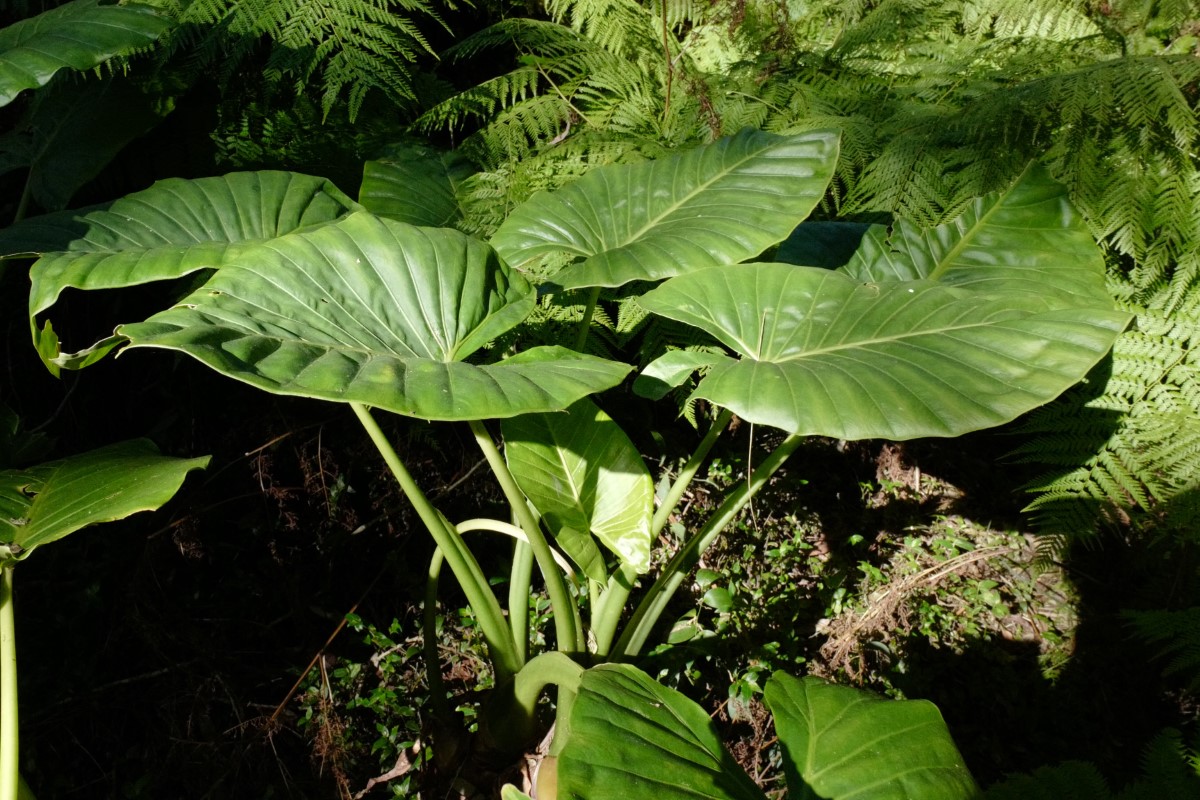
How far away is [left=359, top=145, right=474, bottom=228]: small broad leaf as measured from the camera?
1659 mm

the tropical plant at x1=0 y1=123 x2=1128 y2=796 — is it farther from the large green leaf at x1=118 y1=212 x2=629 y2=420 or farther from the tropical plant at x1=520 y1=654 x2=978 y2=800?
the tropical plant at x1=520 y1=654 x2=978 y2=800

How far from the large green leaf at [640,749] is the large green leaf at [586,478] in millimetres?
356

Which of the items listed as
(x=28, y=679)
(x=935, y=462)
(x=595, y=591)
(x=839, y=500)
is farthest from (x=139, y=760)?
(x=935, y=462)

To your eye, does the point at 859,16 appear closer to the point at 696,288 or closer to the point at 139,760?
the point at 696,288

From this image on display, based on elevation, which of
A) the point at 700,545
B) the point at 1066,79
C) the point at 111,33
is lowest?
the point at 700,545

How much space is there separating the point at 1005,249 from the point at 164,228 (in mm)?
1598

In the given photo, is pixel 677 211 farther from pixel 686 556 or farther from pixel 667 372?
pixel 686 556

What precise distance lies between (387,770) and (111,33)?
154cm

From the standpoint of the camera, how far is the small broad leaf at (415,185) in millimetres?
1659

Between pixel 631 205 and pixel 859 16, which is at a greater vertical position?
pixel 859 16

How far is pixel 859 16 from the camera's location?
2393 mm

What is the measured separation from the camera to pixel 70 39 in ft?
4.33

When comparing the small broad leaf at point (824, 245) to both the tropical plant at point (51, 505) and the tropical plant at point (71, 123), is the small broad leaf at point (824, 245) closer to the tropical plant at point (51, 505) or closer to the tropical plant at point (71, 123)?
the tropical plant at point (51, 505)

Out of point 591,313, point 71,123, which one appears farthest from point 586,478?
point 71,123
